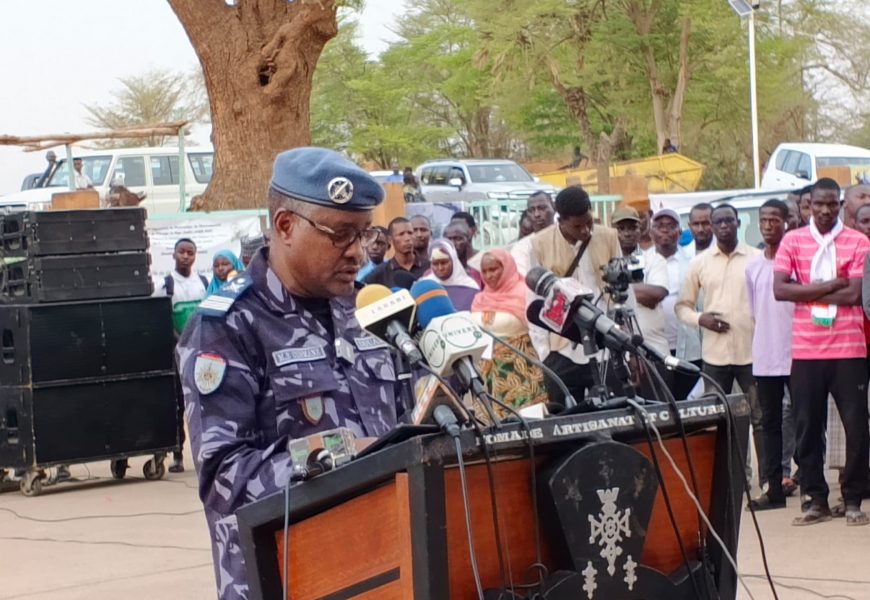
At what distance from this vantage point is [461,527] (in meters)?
2.42

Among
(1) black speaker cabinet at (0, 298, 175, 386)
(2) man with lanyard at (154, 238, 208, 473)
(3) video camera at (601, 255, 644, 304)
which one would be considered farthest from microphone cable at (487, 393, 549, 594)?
(2) man with lanyard at (154, 238, 208, 473)

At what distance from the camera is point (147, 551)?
8.33 m

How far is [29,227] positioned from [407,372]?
788 cm

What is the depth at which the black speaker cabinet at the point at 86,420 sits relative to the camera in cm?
1034

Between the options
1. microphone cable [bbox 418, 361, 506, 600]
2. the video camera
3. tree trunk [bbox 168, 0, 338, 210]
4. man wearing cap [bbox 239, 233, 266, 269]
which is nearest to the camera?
microphone cable [bbox 418, 361, 506, 600]

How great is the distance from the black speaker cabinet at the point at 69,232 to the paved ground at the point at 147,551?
1870mm

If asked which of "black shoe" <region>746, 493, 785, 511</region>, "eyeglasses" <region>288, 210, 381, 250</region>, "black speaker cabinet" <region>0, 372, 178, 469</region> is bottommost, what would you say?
"black shoe" <region>746, 493, 785, 511</region>

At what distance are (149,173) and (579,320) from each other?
21242 mm

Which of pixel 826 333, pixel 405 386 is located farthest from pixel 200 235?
pixel 405 386

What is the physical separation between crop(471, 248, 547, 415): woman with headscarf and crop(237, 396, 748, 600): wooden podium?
229 inches

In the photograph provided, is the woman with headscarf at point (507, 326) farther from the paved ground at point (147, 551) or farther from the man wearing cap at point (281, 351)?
the man wearing cap at point (281, 351)

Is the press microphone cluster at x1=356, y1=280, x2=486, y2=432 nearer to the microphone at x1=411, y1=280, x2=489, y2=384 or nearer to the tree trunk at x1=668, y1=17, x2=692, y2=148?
the microphone at x1=411, y1=280, x2=489, y2=384

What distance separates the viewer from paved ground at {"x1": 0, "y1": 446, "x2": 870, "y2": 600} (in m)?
6.98

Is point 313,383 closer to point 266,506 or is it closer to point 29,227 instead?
point 266,506
